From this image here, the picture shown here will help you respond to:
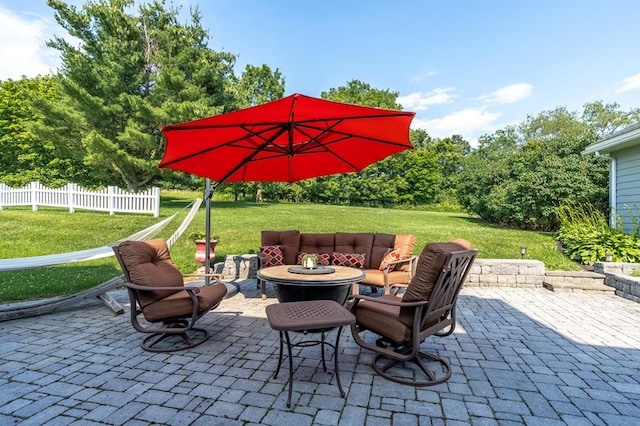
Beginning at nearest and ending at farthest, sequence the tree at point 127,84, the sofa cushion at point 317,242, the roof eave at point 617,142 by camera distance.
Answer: the sofa cushion at point 317,242 → the roof eave at point 617,142 → the tree at point 127,84

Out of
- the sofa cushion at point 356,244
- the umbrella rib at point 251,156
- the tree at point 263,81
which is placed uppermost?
the tree at point 263,81

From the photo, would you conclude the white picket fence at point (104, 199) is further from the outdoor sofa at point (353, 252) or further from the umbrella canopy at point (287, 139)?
the umbrella canopy at point (287, 139)

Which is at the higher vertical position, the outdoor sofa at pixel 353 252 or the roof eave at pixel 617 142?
the roof eave at pixel 617 142

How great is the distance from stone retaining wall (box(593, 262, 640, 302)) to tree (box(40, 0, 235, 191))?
13.0 meters

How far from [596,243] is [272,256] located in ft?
20.4

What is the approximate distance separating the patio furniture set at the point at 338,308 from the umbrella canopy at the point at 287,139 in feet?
3.75

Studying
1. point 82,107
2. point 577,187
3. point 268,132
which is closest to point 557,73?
point 577,187

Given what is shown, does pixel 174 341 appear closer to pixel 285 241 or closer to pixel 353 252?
pixel 285 241

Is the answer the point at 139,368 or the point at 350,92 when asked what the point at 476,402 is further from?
the point at 350,92

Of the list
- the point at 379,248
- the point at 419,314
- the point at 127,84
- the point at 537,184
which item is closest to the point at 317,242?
the point at 379,248

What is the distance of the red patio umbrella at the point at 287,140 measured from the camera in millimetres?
2650

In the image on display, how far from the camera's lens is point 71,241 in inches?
A: 314

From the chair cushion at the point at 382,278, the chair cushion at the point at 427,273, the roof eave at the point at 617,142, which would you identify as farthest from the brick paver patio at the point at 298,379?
the roof eave at the point at 617,142

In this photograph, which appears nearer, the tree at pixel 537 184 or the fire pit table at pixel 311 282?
the fire pit table at pixel 311 282
